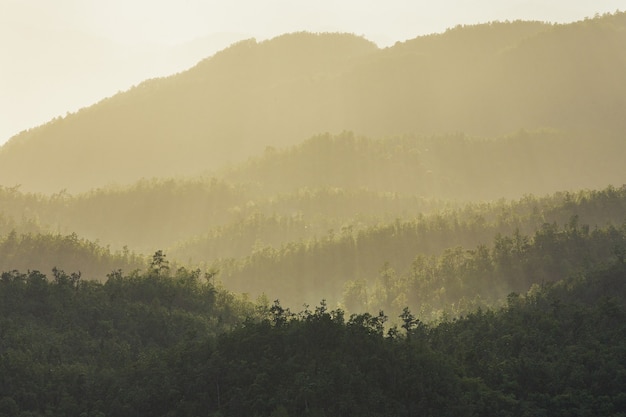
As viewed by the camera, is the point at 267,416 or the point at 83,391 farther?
the point at 83,391

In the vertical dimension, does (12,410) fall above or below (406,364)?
below

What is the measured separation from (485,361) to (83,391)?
245 ft

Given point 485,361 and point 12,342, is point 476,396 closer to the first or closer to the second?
point 485,361

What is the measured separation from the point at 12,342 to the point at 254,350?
51.1 m

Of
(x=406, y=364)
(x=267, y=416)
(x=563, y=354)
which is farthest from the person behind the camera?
(x=563, y=354)

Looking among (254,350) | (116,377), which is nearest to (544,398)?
(254,350)

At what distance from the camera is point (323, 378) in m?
152

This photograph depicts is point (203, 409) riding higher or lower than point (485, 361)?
lower

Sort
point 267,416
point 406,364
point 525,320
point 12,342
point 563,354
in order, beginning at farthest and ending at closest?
point 525,320
point 12,342
point 563,354
point 406,364
point 267,416

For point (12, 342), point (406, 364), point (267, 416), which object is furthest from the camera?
point (12, 342)

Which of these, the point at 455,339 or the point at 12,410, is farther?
the point at 455,339

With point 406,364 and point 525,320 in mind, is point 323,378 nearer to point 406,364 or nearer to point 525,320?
point 406,364

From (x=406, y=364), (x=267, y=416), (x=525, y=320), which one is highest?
(x=525, y=320)

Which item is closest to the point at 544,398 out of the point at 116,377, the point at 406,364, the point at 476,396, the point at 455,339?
the point at 476,396
